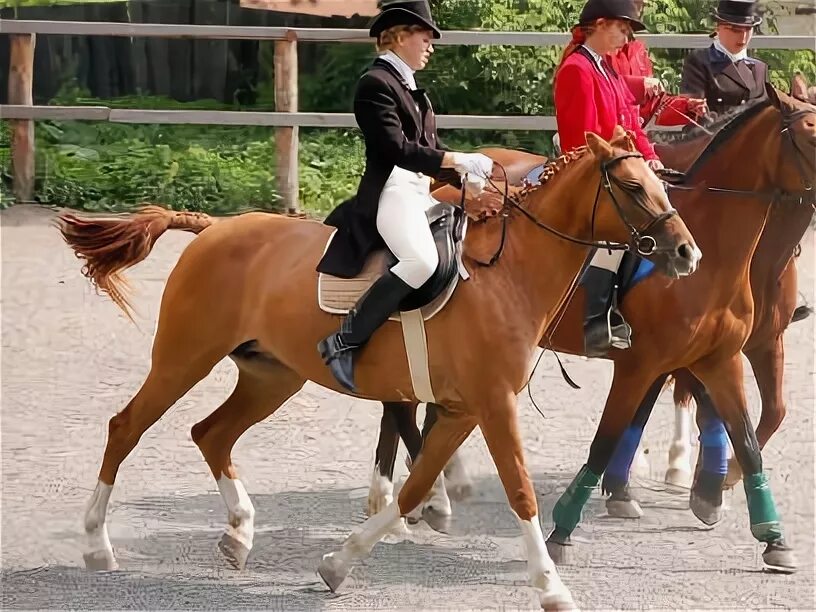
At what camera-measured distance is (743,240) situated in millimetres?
5895

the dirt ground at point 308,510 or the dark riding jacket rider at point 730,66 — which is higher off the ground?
the dark riding jacket rider at point 730,66

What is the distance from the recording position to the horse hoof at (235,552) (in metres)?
5.73

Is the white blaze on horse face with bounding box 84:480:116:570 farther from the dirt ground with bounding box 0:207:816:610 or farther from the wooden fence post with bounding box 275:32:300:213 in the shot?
the wooden fence post with bounding box 275:32:300:213

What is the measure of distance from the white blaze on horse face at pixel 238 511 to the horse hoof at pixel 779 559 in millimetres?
2154

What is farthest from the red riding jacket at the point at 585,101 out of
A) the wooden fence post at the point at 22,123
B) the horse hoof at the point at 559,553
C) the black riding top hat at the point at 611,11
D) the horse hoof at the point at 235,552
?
the wooden fence post at the point at 22,123

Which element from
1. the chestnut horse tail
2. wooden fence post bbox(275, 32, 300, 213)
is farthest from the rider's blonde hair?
wooden fence post bbox(275, 32, 300, 213)

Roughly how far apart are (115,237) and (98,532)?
4.13ft

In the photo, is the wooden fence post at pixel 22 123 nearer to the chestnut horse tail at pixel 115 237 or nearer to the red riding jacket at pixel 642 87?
the chestnut horse tail at pixel 115 237

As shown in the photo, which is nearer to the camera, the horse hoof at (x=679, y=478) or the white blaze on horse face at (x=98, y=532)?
the white blaze on horse face at (x=98, y=532)

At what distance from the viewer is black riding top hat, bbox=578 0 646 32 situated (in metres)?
5.92

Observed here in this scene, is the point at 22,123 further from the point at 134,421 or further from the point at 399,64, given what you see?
the point at 399,64

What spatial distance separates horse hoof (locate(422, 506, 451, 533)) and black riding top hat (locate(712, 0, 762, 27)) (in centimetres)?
281

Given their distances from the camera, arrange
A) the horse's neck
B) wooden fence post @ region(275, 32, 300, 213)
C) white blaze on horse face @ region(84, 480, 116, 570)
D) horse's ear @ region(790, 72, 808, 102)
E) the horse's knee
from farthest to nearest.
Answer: wooden fence post @ region(275, 32, 300, 213)
the horse's neck
horse's ear @ region(790, 72, 808, 102)
white blaze on horse face @ region(84, 480, 116, 570)
the horse's knee

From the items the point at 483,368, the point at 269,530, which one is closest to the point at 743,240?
the point at 483,368
